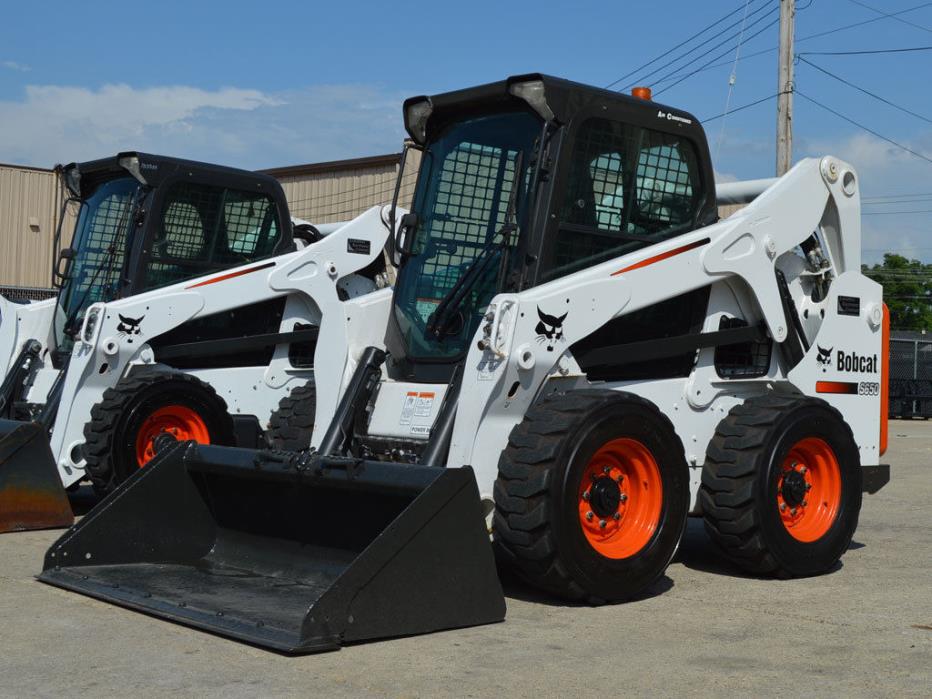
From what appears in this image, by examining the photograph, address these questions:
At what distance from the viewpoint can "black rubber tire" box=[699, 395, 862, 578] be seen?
23.0ft

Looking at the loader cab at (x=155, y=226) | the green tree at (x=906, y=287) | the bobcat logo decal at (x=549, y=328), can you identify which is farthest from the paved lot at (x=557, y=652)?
the green tree at (x=906, y=287)

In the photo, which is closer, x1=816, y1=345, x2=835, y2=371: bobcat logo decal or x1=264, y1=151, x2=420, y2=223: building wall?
x1=816, y1=345, x2=835, y2=371: bobcat logo decal

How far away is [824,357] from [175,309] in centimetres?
499

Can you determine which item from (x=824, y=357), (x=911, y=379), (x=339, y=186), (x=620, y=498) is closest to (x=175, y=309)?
(x=620, y=498)

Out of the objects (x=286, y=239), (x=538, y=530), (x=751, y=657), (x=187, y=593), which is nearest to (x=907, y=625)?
(x=751, y=657)

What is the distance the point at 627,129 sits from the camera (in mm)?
7301

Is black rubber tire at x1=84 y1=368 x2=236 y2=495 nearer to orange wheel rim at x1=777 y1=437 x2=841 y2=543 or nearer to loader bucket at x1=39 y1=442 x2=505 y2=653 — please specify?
loader bucket at x1=39 y1=442 x2=505 y2=653

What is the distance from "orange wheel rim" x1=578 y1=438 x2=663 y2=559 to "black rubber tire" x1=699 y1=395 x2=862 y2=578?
2.17ft

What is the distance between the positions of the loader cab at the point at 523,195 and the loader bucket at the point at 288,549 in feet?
3.84

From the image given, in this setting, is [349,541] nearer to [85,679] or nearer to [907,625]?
[85,679]

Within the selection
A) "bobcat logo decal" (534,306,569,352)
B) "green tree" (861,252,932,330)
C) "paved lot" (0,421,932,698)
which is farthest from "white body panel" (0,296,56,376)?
"green tree" (861,252,932,330)

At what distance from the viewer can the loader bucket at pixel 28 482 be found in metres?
8.62

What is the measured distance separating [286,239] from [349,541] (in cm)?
524

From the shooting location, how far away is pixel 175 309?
10125 millimetres
